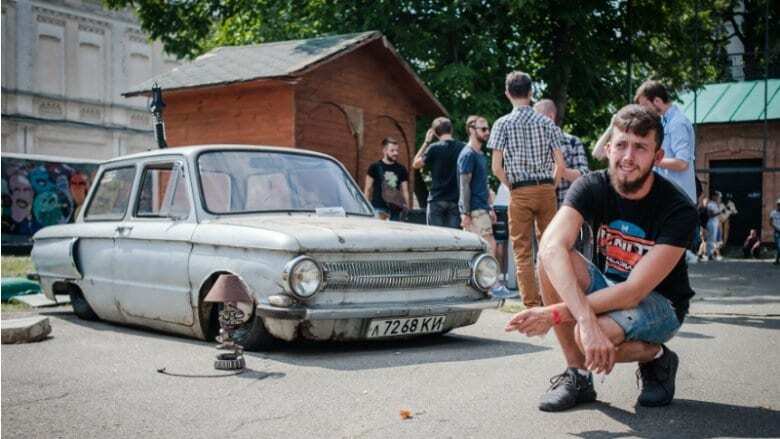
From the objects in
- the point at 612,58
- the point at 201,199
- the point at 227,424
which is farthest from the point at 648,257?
the point at 612,58

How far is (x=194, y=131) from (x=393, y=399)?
10.9 metres

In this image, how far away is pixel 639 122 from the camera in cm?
453

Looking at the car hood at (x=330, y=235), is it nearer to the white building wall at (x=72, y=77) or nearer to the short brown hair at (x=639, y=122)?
the short brown hair at (x=639, y=122)

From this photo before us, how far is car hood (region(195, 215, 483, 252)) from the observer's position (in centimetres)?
648

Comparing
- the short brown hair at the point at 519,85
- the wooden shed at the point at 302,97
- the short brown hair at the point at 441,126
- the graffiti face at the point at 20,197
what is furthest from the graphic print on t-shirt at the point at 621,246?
the graffiti face at the point at 20,197

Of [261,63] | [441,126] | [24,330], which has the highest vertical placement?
[261,63]

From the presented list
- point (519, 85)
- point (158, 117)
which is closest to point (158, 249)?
point (519, 85)

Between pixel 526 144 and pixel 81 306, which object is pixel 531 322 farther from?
pixel 81 306

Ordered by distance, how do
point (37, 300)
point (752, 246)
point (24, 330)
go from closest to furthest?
point (24, 330) → point (37, 300) → point (752, 246)

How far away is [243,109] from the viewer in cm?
1452

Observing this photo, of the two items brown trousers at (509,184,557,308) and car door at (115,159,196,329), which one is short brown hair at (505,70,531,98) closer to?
brown trousers at (509,184,557,308)

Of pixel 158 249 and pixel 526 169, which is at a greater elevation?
pixel 526 169

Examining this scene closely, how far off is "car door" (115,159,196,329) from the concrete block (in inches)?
26.2

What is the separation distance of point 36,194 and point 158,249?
20022 millimetres
